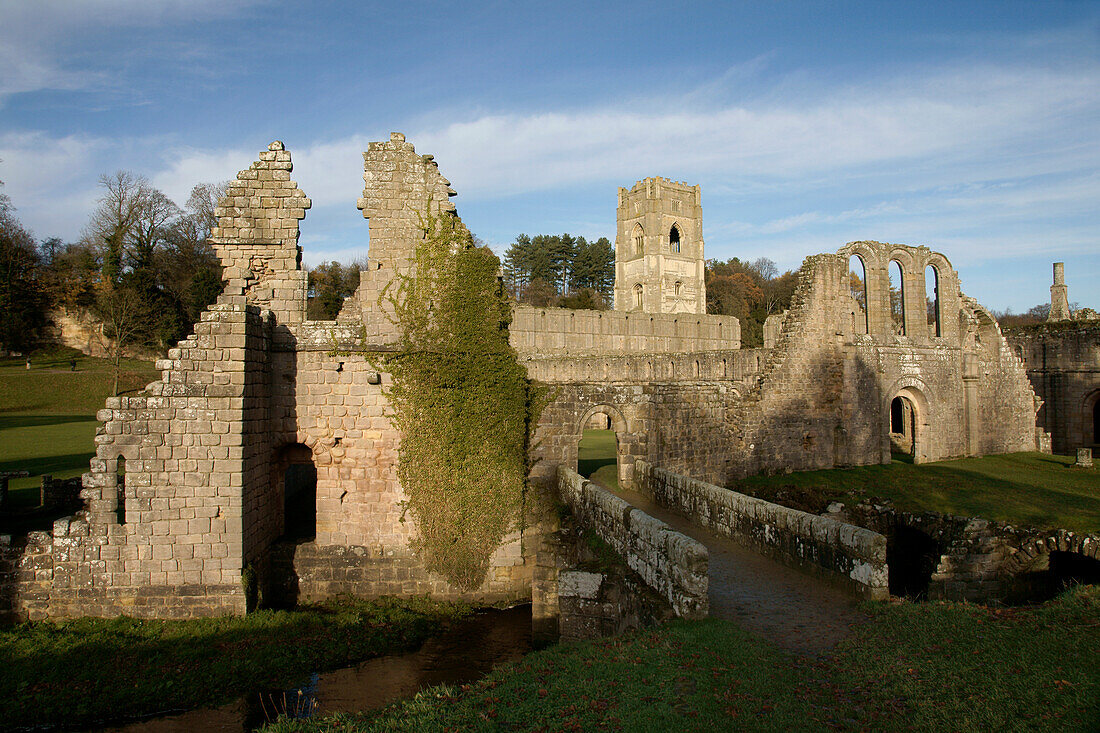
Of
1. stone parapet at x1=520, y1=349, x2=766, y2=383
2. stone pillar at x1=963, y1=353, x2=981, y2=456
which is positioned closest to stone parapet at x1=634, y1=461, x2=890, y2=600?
stone parapet at x1=520, y1=349, x2=766, y2=383

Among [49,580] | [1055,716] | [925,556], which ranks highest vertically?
[1055,716]

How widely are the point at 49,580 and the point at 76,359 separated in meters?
40.4

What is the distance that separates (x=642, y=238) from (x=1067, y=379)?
105 ft

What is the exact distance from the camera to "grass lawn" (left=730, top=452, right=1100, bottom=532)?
1253 cm

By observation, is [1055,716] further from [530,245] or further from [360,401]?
[530,245]

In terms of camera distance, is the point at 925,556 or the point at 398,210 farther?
the point at 925,556

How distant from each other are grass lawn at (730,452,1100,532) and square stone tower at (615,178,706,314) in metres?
33.2

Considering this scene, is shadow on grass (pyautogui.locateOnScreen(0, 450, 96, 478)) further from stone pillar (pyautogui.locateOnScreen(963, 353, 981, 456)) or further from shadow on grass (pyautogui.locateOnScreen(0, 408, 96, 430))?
stone pillar (pyautogui.locateOnScreen(963, 353, 981, 456))

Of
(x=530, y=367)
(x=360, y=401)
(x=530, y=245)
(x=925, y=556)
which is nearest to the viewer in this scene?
(x=360, y=401)

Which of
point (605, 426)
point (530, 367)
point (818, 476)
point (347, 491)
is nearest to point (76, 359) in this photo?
point (605, 426)

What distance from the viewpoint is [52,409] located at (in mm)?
32500

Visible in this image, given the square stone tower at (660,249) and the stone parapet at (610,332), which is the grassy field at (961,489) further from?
the square stone tower at (660,249)

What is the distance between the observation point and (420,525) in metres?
10.4

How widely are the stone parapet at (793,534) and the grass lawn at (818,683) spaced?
46 centimetres
